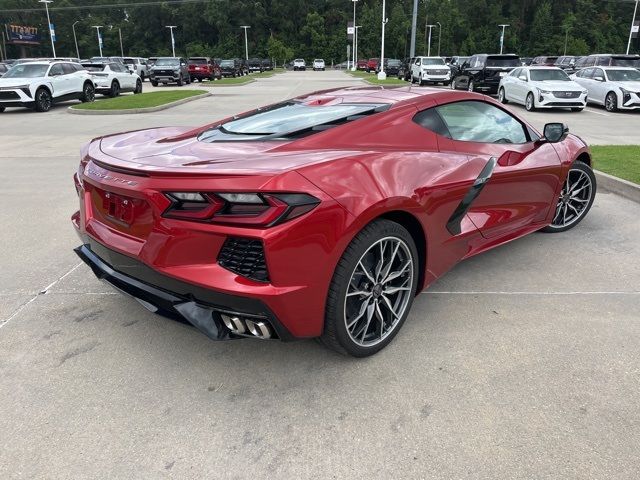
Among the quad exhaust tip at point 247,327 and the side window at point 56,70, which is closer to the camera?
the quad exhaust tip at point 247,327

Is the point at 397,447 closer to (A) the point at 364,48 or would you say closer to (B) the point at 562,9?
(A) the point at 364,48

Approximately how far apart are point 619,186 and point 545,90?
11.1 meters

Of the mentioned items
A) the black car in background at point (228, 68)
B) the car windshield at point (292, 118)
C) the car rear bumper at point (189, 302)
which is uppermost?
the car windshield at point (292, 118)

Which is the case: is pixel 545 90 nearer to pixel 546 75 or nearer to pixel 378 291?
pixel 546 75

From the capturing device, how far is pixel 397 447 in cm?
236

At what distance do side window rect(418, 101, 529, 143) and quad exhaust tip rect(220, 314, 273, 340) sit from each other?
1745 mm

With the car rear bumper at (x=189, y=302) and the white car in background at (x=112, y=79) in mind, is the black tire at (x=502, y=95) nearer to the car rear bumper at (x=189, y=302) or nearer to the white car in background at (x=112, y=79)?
the white car in background at (x=112, y=79)

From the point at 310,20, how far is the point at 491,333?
116 metres

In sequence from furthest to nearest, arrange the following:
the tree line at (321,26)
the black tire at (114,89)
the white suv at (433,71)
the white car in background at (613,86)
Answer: the tree line at (321,26)
the white suv at (433,71)
the black tire at (114,89)
the white car in background at (613,86)

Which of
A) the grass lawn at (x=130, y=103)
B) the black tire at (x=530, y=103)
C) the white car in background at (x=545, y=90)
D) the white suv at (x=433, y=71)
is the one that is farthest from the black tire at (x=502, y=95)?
the grass lawn at (x=130, y=103)

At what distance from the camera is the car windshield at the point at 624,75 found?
1761 centimetres

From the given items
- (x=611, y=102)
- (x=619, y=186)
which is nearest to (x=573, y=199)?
(x=619, y=186)

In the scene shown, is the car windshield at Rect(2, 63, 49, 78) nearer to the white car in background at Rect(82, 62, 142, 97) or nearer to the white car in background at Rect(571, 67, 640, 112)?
the white car in background at Rect(82, 62, 142, 97)

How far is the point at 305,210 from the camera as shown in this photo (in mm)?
2434
